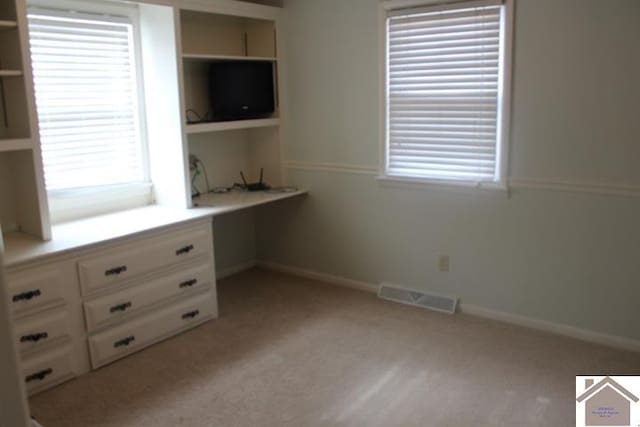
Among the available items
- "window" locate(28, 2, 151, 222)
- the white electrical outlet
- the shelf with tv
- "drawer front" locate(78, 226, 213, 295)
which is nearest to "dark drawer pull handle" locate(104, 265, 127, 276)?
"drawer front" locate(78, 226, 213, 295)

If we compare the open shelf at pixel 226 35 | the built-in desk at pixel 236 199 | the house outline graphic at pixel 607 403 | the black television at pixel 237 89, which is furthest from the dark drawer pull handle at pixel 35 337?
the house outline graphic at pixel 607 403

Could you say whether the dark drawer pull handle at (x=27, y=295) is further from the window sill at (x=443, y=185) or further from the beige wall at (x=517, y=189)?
Result: the window sill at (x=443, y=185)

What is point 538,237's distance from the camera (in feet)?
11.3

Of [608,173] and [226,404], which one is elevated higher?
[608,173]

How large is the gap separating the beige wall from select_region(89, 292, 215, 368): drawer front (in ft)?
3.82

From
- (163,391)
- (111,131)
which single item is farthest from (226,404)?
(111,131)

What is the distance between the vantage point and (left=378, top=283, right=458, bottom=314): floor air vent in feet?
12.6

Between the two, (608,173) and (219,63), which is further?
(219,63)

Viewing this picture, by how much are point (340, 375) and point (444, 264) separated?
4.03ft

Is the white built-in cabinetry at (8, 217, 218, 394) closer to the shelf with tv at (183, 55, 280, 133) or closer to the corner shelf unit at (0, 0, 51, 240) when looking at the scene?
the corner shelf unit at (0, 0, 51, 240)

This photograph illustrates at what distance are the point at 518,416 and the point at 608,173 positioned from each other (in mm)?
1445

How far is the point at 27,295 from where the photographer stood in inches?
109

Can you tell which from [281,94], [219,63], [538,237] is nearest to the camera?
[538,237]

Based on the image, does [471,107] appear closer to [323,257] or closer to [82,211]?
[323,257]
